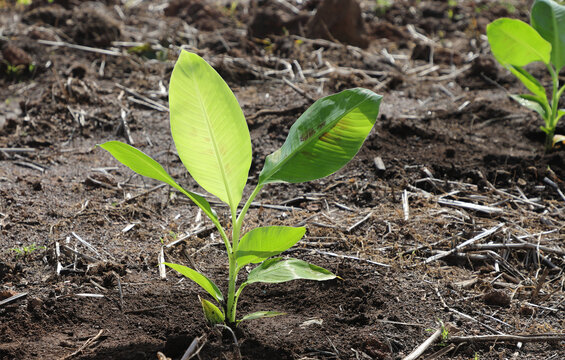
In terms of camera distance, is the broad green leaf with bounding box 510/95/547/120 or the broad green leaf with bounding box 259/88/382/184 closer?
the broad green leaf with bounding box 259/88/382/184

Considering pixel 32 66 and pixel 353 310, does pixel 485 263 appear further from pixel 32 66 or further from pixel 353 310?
pixel 32 66

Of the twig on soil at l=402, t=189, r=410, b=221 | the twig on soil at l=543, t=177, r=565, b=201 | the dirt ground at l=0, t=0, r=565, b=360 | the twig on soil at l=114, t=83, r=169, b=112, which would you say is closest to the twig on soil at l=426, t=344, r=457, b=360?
the dirt ground at l=0, t=0, r=565, b=360

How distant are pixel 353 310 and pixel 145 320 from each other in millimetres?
695

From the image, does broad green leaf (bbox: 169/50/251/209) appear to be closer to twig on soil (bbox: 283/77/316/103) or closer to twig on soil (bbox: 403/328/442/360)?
twig on soil (bbox: 403/328/442/360)

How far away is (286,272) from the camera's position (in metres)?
1.69

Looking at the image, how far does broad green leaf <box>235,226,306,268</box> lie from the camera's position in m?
1.65

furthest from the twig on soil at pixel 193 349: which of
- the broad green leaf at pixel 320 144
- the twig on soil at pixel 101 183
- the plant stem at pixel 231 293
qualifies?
the twig on soil at pixel 101 183

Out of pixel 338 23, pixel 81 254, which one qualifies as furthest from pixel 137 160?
pixel 338 23

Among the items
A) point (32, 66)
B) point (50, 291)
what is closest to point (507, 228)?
point (50, 291)

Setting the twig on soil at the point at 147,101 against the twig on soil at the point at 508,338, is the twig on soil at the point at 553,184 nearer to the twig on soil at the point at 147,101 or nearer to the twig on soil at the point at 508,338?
the twig on soil at the point at 508,338

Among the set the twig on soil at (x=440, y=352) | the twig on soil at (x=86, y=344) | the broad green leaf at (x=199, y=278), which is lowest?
the twig on soil at (x=440, y=352)

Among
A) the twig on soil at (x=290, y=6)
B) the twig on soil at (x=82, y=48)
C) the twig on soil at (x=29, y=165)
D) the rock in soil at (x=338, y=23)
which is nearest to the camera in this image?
the twig on soil at (x=29, y=165)

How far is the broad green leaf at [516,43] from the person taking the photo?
298cm

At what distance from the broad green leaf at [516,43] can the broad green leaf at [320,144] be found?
1.65 meters
